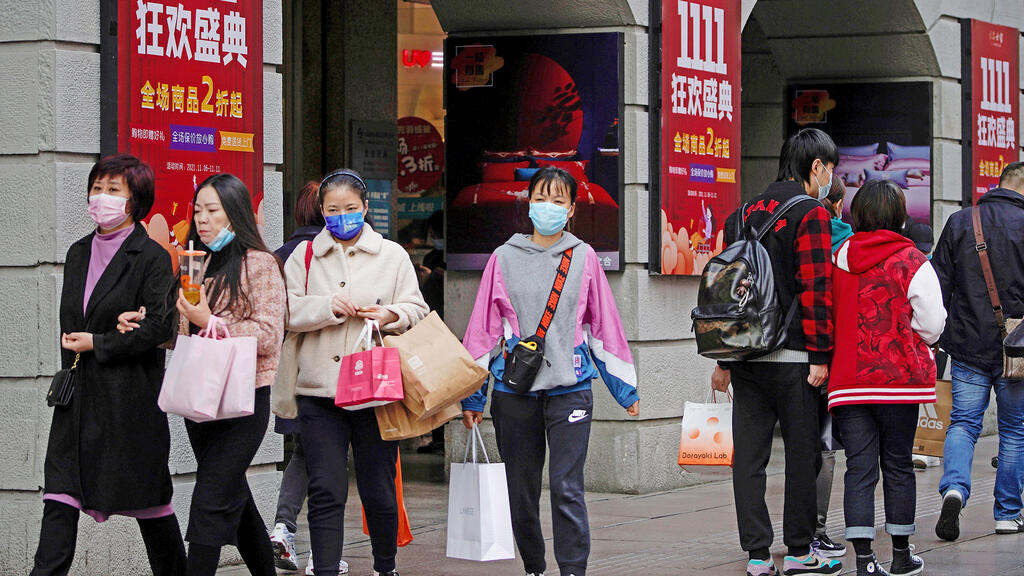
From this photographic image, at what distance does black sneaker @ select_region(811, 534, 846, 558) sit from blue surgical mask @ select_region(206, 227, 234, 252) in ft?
10.9

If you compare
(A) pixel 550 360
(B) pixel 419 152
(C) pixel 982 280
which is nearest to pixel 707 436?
(A) pixel 550 360

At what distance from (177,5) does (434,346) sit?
2355 millimetres

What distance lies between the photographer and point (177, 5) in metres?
7.75

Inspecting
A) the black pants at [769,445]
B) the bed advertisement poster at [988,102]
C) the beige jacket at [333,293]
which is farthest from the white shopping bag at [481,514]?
the bed advertisement poster at [988,102]

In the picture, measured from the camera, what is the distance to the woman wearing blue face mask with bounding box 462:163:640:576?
22.3 ft

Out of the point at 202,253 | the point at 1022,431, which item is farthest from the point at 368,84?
the point at 202,253

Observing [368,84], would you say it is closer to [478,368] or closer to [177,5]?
[177,5]

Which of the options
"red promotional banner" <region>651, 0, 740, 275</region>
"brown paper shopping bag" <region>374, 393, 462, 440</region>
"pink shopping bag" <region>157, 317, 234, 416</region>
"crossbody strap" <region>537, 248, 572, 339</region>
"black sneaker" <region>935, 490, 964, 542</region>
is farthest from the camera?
"red promotional banner" <region>651, 0, 740, 275</region>

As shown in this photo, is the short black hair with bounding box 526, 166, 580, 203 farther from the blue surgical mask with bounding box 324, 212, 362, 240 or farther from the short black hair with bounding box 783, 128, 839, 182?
the short black hair with bounding box 783, 128, 839, 182

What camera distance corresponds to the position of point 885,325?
7.38 meters

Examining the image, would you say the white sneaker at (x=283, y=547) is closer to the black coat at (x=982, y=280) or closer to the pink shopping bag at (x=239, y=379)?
the pink shopping bag at (x=239, y=379)

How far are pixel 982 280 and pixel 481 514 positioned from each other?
12.4ft

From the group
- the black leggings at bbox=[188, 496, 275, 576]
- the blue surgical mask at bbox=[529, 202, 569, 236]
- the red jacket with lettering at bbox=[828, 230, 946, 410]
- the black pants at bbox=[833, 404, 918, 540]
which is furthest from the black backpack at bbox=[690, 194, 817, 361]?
the black leggings at bbox=[188, 496, 275, 576]

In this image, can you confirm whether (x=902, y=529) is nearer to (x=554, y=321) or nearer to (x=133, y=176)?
(x=554, y=321)
